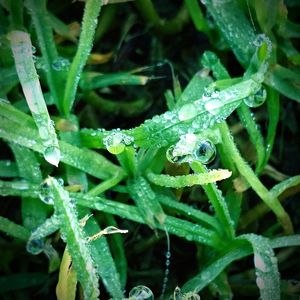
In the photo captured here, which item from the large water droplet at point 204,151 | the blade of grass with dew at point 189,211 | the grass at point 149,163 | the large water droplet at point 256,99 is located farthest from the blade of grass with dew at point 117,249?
the large water droplet at point 256,99

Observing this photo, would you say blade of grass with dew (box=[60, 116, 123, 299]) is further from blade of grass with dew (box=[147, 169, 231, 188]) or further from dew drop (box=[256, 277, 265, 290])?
dew drop (box=[256, 277, 265, 290])

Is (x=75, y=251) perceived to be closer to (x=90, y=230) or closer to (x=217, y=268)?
(x=90, y=230)

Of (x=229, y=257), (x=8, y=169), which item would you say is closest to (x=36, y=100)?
(x=8, y=169)

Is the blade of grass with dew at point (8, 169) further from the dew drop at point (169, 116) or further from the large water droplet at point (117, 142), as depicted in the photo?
the dew drop at point (169, 116)

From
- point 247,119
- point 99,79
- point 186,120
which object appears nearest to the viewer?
point 186,120

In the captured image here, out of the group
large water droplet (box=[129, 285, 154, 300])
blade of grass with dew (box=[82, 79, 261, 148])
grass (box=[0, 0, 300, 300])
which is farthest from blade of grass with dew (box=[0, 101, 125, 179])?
large water droplet (box=[129, 285, 154, 300])

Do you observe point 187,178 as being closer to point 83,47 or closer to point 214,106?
point 214,106
